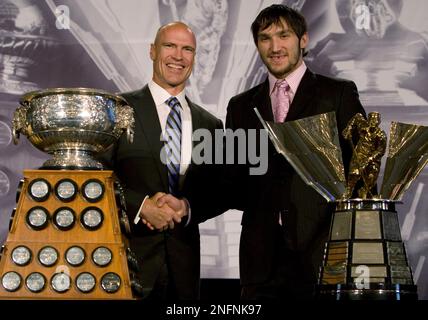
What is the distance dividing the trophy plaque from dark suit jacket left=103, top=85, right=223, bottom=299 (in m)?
0.59

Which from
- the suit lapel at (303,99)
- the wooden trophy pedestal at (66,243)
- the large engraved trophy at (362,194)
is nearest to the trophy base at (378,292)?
the large engraved trophy at (362,194)

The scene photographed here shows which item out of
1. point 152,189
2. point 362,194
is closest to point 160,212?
point 152,189

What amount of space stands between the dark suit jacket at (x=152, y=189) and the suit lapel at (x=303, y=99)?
0.41 meters

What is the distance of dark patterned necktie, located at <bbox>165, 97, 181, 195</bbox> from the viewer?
2.89 m

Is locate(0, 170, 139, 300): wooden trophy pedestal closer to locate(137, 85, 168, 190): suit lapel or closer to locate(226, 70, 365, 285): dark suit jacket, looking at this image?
locate(226, 70, 365, 285): dark suit jacket

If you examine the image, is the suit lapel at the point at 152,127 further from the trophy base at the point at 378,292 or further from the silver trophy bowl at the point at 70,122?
the trophy base at the point at 378,292

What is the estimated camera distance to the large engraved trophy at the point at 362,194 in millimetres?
1801

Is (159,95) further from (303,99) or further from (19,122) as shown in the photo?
(19,122)

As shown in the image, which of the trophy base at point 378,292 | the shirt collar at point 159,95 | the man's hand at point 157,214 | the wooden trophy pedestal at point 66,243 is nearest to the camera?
the trophy base at point 378,292

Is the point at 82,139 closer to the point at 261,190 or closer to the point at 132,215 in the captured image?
the point at 132,215

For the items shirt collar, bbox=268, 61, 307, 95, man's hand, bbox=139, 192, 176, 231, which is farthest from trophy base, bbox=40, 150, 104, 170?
shirt collar, bbox=268, 61, 307, 95

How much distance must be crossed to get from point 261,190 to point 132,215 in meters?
0.42

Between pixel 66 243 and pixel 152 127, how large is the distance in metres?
1.02
